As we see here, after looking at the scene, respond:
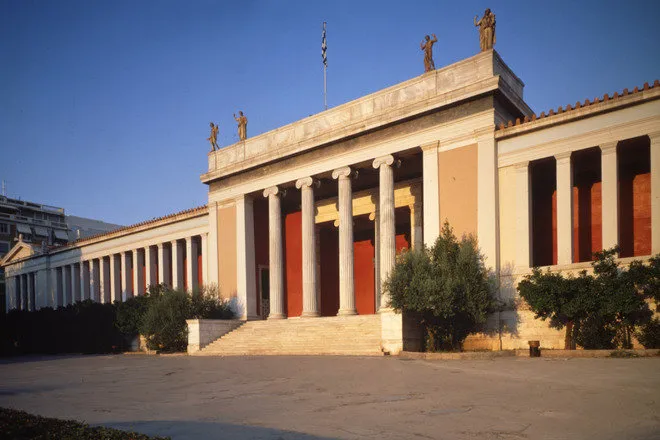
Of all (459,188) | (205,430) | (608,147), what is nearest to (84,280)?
(459,188)

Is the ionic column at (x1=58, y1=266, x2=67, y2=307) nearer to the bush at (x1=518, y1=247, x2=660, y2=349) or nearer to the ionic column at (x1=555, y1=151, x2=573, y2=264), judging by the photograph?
the bush at (x1=518, y1=247, x2=660, y2=349)

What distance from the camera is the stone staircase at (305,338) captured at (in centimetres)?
1870

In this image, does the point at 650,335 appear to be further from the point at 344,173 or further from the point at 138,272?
the point at 138,272

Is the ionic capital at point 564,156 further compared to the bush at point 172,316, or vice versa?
the bush at point 172,316

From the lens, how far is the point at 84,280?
39781 millimetres

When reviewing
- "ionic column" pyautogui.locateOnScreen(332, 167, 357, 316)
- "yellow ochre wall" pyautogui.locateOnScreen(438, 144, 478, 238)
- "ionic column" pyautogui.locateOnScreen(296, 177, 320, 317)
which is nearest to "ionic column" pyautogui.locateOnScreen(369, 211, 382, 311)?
"ionic column" pyautogui.locateOnScreen(332, 167, 357, 316)

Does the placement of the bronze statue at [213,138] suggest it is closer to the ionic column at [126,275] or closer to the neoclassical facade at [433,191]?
the neoclassical facade at [433,191]

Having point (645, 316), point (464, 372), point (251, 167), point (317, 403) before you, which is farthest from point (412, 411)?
point (251, 167)

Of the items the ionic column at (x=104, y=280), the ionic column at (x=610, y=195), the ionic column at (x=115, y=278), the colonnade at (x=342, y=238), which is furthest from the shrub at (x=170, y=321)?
the ionic column at (x=610, y=195)

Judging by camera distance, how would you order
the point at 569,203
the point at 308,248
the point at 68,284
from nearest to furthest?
the point at 569,203
the point at 308,248
the point at 68,284

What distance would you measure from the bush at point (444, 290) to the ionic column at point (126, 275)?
951 inches

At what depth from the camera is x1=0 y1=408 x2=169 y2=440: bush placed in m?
5.59

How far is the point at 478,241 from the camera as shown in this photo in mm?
18359

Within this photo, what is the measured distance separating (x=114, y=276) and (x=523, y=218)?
28.2 m
